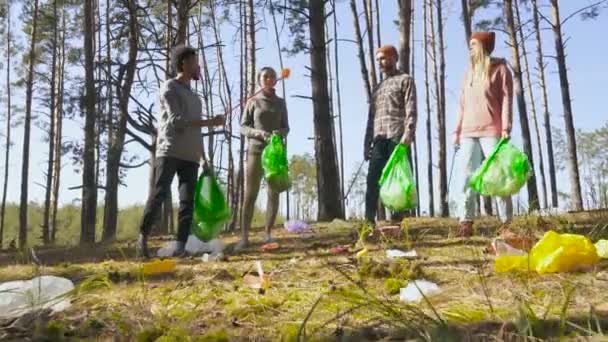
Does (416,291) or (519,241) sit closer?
(416,291)

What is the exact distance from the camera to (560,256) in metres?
2.43

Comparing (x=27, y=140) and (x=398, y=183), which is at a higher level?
(x=27, y=140)

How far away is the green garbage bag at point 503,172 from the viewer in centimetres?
380

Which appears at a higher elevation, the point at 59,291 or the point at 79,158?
the point at 79,158

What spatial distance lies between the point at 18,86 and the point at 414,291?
21.2m

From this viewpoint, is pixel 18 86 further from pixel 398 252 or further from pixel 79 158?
pixel 398 252

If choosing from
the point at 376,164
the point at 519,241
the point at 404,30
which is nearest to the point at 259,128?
the point at 376,164

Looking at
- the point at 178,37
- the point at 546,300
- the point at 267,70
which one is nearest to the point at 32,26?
the point at 178,37

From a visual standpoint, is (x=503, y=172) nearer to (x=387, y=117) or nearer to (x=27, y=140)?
(x=387, y=117)

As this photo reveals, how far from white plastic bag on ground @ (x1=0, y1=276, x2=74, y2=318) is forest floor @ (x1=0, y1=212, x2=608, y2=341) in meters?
0.07

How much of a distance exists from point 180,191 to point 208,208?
295mm

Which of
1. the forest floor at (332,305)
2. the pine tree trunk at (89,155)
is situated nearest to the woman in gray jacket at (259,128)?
the forest floor at (332,305)

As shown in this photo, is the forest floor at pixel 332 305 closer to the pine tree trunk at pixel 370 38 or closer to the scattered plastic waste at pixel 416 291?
the scattered plastic waste at pixel 416 291

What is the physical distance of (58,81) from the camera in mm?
19406
